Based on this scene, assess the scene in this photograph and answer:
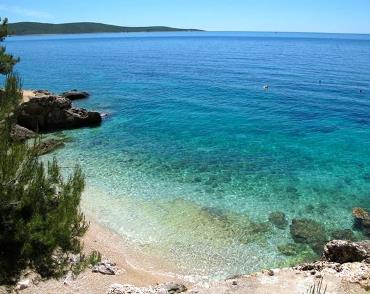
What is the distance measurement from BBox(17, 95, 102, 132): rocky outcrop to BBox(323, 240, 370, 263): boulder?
3753 cm

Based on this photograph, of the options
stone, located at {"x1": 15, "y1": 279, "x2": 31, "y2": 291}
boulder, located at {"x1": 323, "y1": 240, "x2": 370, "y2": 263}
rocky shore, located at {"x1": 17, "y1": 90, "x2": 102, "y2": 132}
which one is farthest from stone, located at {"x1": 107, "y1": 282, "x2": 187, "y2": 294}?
rocky shore, located at {"x1": 17, "y1": 90, "x2": 102, "y2": 132}

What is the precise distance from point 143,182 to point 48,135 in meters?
19.0

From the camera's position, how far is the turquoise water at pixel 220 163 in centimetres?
2691

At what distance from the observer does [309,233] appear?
27.8m

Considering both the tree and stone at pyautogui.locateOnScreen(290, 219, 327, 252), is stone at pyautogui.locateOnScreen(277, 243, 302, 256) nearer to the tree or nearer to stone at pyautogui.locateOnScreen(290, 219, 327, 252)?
stone at pyautogui.locateOnScreen(290, 219, 327, 252)

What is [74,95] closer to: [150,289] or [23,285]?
[23,285]

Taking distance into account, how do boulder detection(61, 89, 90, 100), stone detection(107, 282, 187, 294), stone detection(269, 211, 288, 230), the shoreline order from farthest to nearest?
boulder detection(61, 89, 90, 100) < stone detection(269, 211, 288, 230) < stone detection(107, 282, 187, 294) < the shoreline

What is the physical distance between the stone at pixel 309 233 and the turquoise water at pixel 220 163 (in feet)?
2.02

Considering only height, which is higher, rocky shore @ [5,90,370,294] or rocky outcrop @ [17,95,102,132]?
rocky outcrop @ [17,95,102,132]

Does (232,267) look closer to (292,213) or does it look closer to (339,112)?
(292,213)

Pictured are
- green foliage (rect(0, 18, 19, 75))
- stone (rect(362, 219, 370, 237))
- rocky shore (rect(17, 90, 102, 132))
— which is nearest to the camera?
green foliage (rect(0, 18, 19, 75))

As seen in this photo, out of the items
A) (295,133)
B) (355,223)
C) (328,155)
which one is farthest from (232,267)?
(295,133)

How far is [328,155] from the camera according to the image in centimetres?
4225

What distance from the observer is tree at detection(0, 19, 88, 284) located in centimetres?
1380
